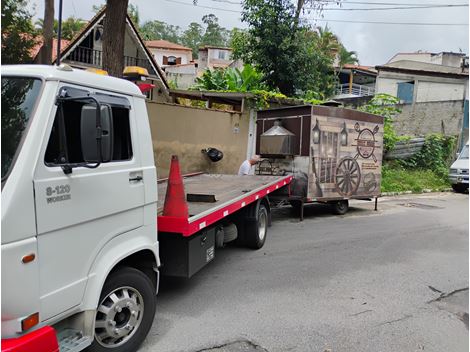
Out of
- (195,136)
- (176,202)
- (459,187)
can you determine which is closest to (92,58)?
(195,136)

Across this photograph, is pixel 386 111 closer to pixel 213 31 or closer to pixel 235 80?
pixel 235 80

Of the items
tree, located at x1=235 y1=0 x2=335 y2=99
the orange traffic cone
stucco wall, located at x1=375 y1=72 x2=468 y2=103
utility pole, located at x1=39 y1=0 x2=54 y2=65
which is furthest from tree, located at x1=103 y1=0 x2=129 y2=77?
stucco wall, located at x1=375 y1=72 x2=468 y2=103

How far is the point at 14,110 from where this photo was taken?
8.68 ft

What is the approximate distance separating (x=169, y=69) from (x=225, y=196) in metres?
42.1

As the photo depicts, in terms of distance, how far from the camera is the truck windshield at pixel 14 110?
2484 millimetres

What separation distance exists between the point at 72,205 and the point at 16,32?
40.3 ft

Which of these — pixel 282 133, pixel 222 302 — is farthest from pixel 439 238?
pixel 222 302

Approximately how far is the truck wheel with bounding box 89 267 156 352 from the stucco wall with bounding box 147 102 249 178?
23.4 ft

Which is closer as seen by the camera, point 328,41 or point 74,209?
point 74,209

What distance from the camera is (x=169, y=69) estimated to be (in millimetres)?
45812

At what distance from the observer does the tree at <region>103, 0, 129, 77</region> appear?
734 centimetres

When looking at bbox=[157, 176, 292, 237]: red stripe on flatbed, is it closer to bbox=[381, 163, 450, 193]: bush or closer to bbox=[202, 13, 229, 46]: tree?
bbox=[381, 163, 450, 193]: bush

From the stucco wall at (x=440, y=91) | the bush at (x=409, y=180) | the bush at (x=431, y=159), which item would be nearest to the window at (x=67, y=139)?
the bush at (x=409, y=180)

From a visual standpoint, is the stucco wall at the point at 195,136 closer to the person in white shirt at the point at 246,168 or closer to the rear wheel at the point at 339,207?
the person in white shirt at the point at 246,168
